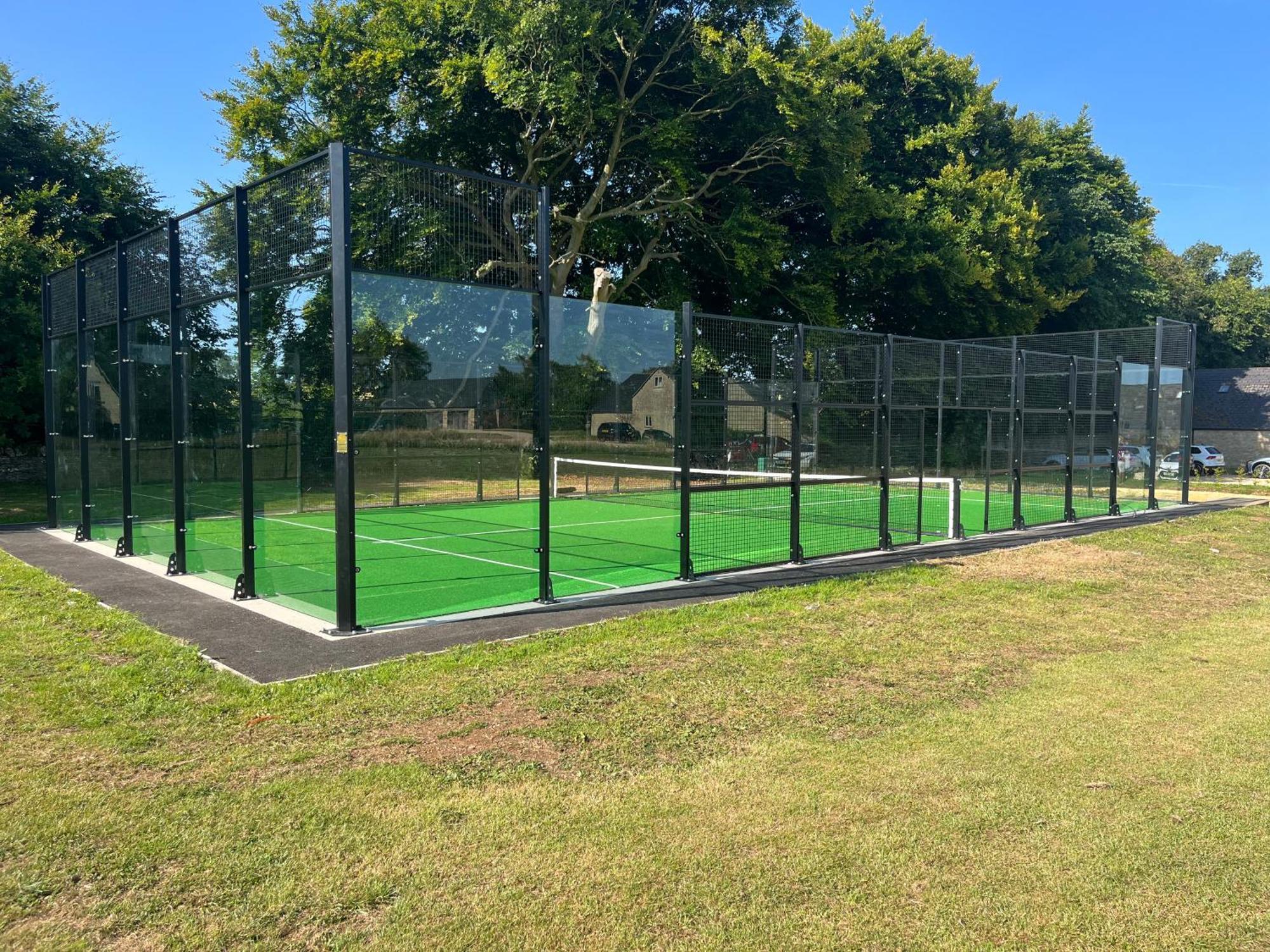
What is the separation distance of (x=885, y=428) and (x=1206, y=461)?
32841mm

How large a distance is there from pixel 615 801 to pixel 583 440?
294 inches

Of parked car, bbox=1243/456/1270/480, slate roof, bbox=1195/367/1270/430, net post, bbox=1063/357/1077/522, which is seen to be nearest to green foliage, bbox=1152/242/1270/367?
slate roof, bbox=1195/367/1270/430

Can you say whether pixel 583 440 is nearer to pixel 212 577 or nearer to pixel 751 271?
pixel 212 577

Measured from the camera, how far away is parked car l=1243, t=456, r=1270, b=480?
35750 millimetres

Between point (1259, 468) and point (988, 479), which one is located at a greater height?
point (988, 479)

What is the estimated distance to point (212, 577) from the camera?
29.1ft

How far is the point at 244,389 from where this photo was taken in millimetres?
7777

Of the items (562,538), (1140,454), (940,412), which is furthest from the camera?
(1140,454)

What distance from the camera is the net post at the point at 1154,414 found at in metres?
17.9

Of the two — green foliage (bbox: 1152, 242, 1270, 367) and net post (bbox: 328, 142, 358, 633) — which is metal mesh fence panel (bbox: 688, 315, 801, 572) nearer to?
Answer: net post (bbox: 328, 142, 358, 633)

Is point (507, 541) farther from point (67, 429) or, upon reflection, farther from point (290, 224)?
point (67, 429)

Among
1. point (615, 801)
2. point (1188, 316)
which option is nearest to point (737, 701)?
point (615, 801)

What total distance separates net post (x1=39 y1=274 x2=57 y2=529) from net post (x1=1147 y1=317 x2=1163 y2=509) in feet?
64.1

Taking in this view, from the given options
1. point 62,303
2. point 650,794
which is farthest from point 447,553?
point 650,794
